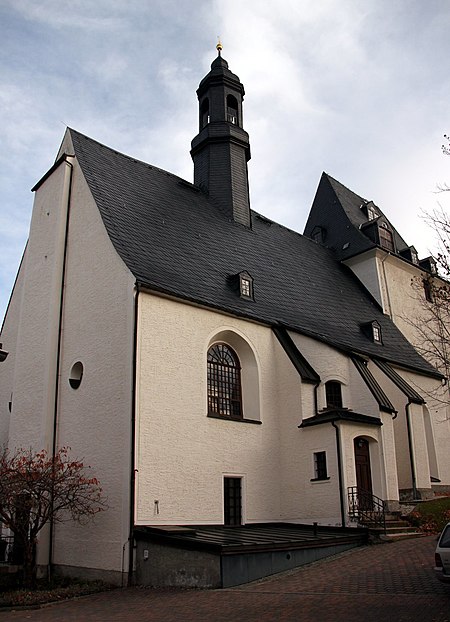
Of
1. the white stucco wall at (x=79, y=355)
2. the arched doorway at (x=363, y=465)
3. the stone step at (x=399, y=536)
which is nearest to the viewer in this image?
the white stucco wall at (x=79, y=355)

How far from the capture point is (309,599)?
10281 millimetres

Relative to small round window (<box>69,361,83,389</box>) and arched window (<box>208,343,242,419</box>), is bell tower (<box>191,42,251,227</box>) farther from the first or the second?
small round window (<box>69,361,83,389</box>)

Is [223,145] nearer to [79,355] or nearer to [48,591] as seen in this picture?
[79,355]

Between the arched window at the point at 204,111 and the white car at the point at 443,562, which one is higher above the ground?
the arched window at the point at 204,111

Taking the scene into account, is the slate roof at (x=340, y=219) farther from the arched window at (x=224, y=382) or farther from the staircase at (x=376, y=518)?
the staircase at (x=376, y=518)

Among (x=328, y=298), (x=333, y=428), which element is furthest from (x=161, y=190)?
(x=333, y=428)

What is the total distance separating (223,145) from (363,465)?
49.1 feet

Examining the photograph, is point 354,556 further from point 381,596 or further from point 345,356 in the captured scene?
point 345,356

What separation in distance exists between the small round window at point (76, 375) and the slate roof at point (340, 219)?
1676 centimetres

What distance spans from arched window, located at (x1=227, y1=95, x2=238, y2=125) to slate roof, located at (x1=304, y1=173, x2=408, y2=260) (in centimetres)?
773

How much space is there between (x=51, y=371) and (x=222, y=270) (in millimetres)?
6363

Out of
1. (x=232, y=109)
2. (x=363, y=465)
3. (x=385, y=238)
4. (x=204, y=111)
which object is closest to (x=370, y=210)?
(x=385, y=238)

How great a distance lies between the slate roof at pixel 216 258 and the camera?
733 inches

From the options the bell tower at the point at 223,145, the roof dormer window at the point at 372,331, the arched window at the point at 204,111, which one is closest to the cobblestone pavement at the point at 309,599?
the roof dormer window at the point at 372,331
